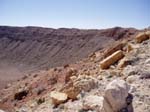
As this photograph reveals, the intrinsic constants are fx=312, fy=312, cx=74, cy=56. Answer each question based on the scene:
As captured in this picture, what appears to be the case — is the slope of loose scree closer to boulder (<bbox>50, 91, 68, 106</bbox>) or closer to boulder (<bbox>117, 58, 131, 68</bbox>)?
boulder (<bbox>117, 58, 131, 68</bbox>)

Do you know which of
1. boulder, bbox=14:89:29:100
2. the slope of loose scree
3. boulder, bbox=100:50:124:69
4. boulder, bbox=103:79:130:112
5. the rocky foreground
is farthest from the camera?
the slope of loose scree

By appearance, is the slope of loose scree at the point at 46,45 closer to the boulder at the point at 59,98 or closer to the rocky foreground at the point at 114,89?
the rocky foreground at the point at 114,89

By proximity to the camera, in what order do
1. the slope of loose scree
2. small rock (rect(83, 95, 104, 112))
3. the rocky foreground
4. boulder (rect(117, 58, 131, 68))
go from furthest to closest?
the slope of loose scree
boulder (rect(117, 58, 131, 68))
small rock (rect(83, 95, 104, 112))
the rocky foreground

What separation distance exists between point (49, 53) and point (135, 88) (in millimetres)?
52190

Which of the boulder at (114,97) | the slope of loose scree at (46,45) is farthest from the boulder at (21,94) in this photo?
the slope of loose scree at (46,45)

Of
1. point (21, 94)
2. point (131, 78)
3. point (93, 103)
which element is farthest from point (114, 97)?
point (21, 94)

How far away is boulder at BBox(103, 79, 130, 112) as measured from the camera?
7.98 metres

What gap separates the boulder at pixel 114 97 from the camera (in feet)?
26.2

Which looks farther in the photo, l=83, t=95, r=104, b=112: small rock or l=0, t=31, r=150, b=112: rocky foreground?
l=83, t=95, r=104, b=112: small rock

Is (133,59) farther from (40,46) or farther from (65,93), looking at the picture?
(40,46)

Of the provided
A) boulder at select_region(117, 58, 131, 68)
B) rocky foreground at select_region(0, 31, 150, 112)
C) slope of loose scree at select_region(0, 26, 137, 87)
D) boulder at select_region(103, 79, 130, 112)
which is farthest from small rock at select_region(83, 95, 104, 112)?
slope of loose scree at select_region(0, 26, 137, 87)

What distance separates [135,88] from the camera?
9.30m

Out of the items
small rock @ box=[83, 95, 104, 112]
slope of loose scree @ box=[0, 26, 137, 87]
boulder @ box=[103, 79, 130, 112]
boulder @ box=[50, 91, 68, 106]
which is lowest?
slope of loose scree @ box=[0, 26, 137, 87]

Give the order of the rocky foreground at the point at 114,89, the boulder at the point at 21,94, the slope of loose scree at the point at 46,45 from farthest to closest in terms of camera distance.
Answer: the slope of loose scree at the point at 46,45 → the boulder at the point at 21,94 → the rocky foreground at the point at 114,89
